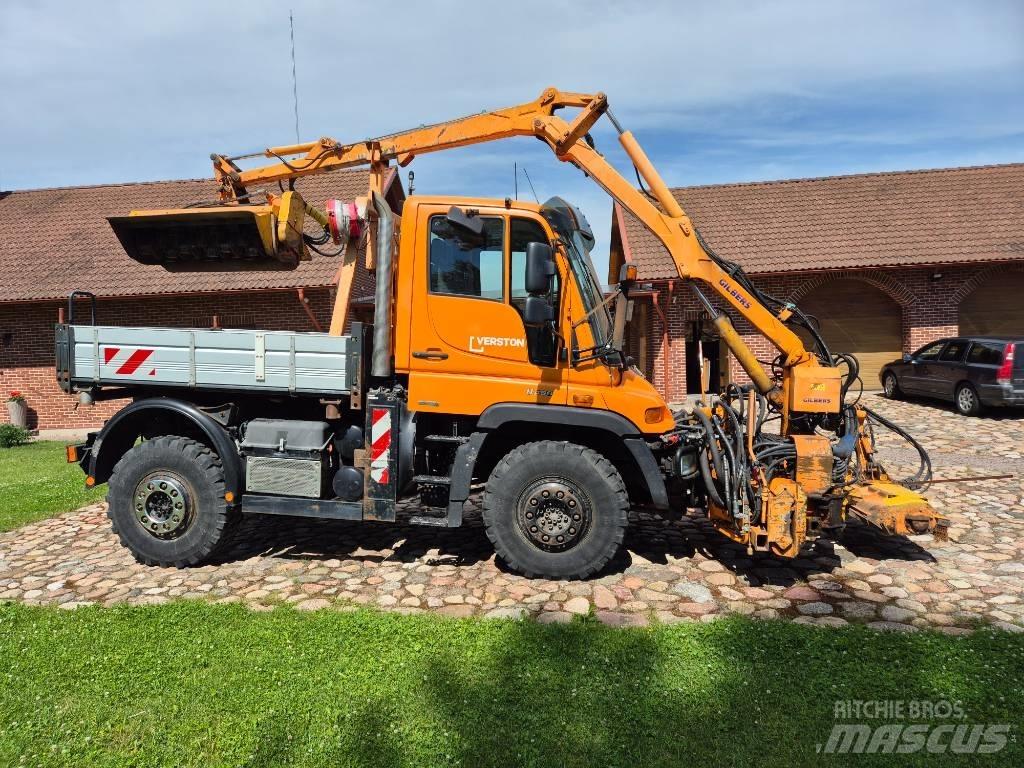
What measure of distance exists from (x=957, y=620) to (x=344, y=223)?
17.3 ft

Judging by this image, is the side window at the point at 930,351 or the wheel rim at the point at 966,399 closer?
the wheel rim at the point at 966,399

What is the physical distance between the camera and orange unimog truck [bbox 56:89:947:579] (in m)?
4.63

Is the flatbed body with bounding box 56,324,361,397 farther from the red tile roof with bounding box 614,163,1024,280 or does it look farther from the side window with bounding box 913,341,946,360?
the side window with bounding box 913,341,946,360

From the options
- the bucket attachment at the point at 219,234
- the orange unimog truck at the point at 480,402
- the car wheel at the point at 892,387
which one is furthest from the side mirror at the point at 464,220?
the car wheel at the point at 892,387

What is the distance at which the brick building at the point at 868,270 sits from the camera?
14562 mm

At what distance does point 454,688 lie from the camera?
10.9ft

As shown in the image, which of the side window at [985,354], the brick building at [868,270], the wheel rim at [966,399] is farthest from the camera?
the brick building at [868,270]

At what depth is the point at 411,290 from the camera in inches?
187

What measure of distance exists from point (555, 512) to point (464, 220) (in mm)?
2219

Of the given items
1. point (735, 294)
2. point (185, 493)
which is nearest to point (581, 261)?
point (735, 294)

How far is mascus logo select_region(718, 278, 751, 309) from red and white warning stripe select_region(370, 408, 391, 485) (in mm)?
2817

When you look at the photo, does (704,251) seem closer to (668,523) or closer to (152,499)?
(668,523)

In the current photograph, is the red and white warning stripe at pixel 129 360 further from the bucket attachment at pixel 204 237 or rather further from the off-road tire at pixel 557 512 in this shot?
the off-road tire at pixel 557 512

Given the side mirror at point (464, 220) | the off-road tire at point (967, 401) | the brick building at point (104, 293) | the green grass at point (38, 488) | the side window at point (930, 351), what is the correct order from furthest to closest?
1. the brick building at point (104, 293)
2. the side window at point (930, 351)
3. the off-road tire at point (967, 401)
4. the green grass at point (38, 488)
5. the side mirror at point (464, 220)
